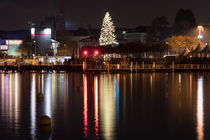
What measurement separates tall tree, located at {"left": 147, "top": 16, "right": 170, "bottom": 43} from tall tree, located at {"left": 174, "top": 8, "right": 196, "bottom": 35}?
129 inches

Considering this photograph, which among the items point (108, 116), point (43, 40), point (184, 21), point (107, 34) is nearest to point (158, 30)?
point (184, 21)

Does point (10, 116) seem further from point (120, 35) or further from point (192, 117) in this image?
point (120, 35)

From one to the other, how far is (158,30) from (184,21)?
7.89 m

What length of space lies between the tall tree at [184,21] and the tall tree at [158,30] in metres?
3.27

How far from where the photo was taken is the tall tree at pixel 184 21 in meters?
116

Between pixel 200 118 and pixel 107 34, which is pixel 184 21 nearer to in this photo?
pixel 107 34

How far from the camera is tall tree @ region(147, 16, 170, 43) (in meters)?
118

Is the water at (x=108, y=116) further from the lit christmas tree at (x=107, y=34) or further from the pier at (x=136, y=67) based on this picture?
the lit christmas tree at (x=107, y=34)

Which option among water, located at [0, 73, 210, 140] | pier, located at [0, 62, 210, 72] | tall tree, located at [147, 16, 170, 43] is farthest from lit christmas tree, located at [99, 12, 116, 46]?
water, located at [0, 73, 210, 140]

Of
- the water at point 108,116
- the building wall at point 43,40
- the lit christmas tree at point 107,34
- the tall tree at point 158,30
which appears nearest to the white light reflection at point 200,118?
the water at point 108,116

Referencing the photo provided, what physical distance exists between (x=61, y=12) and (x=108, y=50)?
62384mm

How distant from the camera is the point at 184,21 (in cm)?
11688

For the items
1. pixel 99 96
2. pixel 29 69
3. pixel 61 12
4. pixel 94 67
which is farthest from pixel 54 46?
pixel 99 96

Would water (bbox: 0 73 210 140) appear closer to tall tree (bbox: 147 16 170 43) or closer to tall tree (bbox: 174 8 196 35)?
tall tree (bbox: 174 8 196 35)
